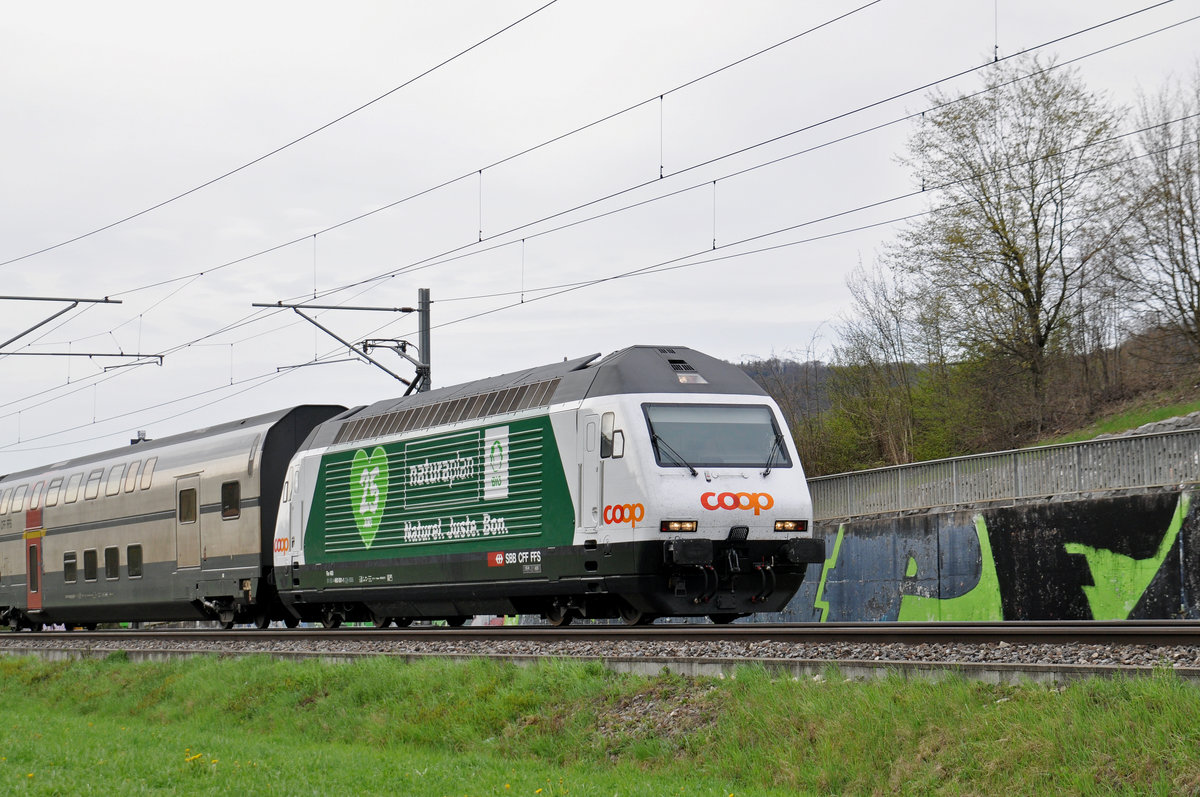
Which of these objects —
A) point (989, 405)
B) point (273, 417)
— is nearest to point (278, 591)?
point (273, 417)

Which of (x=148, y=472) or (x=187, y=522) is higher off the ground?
(x=148, y=472)

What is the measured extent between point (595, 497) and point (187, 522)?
12.7m

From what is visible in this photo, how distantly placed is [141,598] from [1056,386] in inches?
1079

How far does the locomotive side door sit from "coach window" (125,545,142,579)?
570 inches

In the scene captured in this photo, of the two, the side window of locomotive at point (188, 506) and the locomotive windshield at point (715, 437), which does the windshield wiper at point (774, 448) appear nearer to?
the locomotive windshield at point (715, 437)

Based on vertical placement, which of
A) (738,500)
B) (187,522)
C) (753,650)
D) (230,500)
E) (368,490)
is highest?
(368,490)

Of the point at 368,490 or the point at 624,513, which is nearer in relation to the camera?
the point at 624,513

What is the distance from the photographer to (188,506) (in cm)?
2684

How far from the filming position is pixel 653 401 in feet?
56.6

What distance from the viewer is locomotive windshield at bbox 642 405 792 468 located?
16938mm

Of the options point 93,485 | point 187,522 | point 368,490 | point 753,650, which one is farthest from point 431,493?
point 93,485

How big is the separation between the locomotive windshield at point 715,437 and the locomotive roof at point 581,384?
1.13ft

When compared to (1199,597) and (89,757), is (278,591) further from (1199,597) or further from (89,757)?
(1199,597)

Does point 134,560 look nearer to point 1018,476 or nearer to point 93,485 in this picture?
point 93,485
